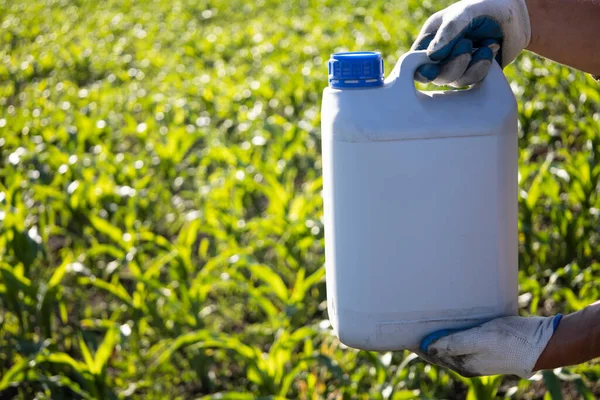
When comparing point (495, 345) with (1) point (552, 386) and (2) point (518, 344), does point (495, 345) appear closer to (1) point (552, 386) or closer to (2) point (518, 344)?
(2) point (518, 344)

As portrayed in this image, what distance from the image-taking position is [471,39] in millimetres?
1297

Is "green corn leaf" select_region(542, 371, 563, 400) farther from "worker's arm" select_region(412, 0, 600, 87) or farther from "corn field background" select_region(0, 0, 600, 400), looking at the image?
"worker's arm" select_region(412, 0, 600, 87)

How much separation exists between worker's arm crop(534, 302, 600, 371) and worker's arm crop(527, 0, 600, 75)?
0.42 metres

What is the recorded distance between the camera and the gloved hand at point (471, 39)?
1.23 metres

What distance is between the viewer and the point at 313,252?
2.94 m

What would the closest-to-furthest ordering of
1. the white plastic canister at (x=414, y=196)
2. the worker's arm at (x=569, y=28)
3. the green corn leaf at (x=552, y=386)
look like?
1. the white plastic canister at (x=414, y=196)
2. the worker's arm at (x=569, y=28)
3. the green corn leaf at (x=552, y=386)

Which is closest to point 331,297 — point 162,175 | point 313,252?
point 313,252

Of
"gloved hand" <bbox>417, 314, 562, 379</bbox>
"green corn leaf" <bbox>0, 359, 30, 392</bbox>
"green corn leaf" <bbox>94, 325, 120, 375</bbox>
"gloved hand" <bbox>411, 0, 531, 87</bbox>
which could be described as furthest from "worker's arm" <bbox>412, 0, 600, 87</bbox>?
"green corn leaf" <bbox>0, 359, 30, 392</bbox>

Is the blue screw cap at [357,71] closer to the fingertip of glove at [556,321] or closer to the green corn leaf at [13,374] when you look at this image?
the fingertip of glove at [556,321]

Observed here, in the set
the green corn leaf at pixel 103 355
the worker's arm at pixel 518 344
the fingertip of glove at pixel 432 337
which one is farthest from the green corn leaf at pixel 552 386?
the green corn leaf at pixel 103 355

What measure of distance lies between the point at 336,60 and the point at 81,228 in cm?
217

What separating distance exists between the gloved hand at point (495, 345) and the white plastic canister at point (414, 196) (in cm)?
3

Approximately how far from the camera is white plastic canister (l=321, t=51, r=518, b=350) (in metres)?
1.19

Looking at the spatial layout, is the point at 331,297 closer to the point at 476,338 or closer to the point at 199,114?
the point at 476,338
